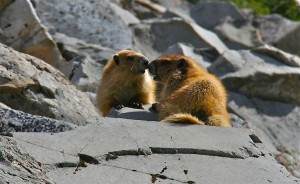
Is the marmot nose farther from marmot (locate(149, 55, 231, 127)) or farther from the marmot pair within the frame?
marmot (locate(149, 55, 231, 127))

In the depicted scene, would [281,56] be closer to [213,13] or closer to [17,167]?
[213,13]

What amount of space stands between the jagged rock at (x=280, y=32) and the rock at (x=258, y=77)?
2460mm

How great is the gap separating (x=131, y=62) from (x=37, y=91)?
173 cm

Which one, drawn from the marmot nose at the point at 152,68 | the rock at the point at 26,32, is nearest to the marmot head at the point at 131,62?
the marmot nose at the point at 152,68

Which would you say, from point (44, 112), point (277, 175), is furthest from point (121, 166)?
point (44, 112)

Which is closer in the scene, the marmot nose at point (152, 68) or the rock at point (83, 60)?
the marmot nose at point (152, 68)

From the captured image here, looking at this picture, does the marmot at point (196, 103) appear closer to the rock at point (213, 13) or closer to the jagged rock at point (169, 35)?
the jagged rock at point (169, 35)

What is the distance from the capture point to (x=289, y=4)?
2042 cm

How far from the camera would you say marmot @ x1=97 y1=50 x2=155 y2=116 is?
35.8 ft

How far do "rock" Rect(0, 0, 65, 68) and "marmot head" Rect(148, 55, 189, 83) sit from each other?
3093 millimetres

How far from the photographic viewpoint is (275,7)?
2061 centimetres

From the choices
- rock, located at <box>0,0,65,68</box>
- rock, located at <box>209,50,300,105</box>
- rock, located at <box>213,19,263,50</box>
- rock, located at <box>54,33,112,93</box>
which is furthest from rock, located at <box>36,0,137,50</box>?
rock, located at <box>213,19,263,50</box>

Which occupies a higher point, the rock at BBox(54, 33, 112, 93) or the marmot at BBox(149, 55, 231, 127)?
the marmot at BBox(149, 55, 231, 127)

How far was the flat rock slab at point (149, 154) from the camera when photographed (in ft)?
21.7
